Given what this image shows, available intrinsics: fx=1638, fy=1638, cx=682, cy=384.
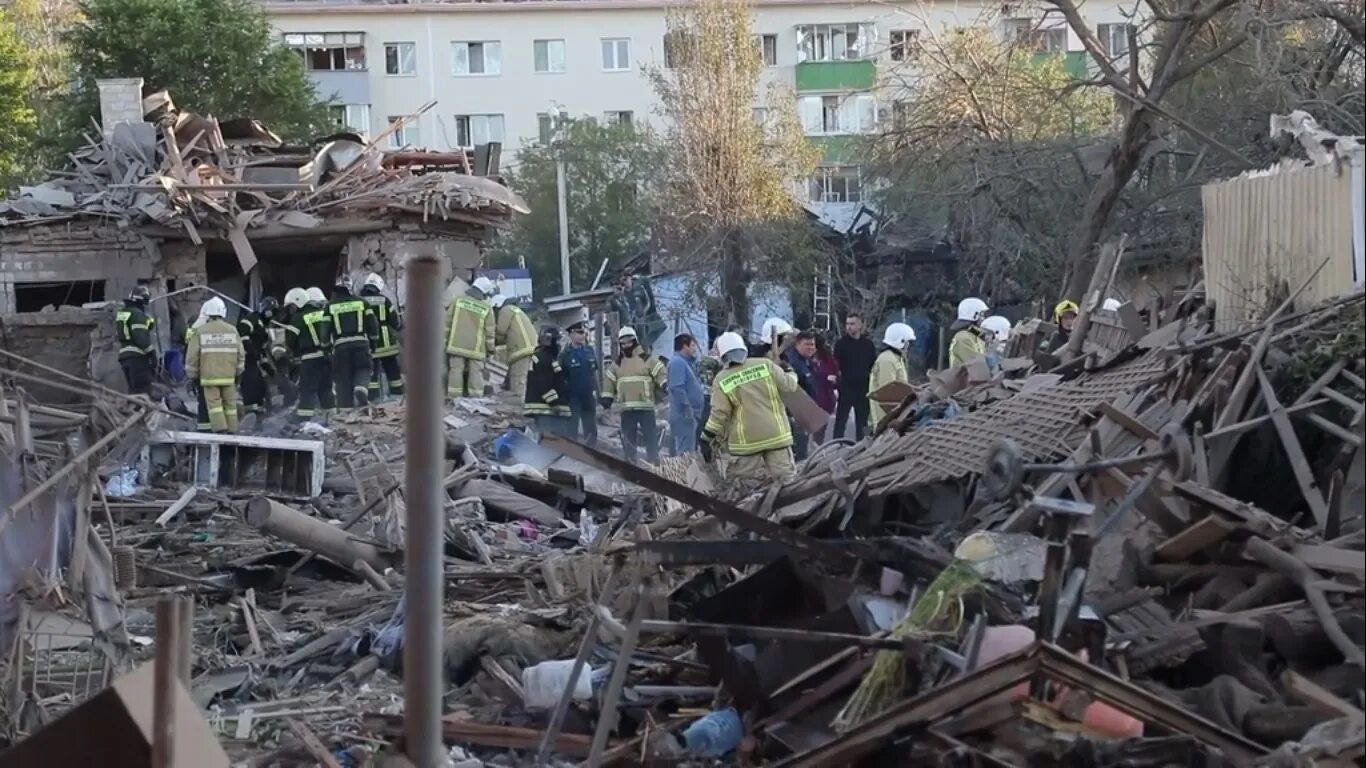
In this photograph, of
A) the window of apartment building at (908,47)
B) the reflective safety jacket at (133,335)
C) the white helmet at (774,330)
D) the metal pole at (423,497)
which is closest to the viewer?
the metal pole at (423,497)

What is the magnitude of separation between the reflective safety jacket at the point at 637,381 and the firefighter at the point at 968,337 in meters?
2.88

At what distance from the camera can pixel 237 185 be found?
2178cm

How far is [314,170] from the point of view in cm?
2288

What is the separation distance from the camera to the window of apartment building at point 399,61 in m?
51.5

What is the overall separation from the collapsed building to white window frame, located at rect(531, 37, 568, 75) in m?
28.7

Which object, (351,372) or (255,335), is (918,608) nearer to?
(351,372)

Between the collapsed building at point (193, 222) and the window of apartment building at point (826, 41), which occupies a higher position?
the window of apartment building at point (826, 41)

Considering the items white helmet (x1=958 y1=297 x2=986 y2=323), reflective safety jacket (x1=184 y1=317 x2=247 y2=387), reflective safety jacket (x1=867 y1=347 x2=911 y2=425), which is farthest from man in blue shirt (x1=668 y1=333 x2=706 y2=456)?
reflective safety jacket (x1=184 y1=317 x2=247 y2=387)

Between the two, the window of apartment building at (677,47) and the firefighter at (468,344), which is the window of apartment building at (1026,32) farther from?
the window of apartment building at (677,47)

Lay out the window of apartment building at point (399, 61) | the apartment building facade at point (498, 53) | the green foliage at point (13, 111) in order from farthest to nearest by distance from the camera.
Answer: the window of apartment building at point (399, 61)
the apartment building facade at point (498, 53)
the green foliage at point (13, 111)

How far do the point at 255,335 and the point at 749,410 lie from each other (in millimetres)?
9106

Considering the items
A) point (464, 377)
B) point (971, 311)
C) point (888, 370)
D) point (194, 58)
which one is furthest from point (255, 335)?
point (194, 58)

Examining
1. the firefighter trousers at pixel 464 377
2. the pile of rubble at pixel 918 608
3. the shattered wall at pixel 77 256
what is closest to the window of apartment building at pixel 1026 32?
the firefighter trousers at pixel 464 377

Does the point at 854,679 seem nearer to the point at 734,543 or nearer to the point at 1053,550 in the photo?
the point at 734,543
